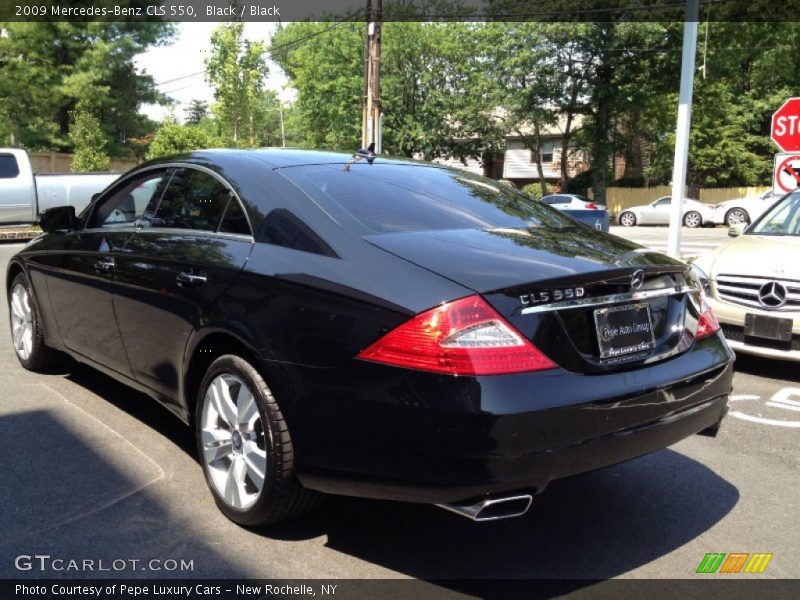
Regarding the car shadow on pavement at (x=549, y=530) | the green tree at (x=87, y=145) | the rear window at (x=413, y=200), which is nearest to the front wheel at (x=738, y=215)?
the green tree at (x=87, y=145)

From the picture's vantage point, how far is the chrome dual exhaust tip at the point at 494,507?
262 centimetres

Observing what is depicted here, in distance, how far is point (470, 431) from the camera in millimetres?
→ 2557

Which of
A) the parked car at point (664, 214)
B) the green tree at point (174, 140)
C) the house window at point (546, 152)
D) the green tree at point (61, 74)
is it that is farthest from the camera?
the house window at point (546, 152)

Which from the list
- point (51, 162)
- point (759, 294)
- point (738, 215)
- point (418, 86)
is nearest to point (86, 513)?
point (759, 294)

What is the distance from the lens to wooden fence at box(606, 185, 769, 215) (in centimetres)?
3981

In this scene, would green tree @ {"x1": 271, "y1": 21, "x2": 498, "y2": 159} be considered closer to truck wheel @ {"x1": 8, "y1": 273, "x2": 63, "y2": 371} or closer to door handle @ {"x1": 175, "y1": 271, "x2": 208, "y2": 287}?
truck wheel @ {"x1": 8, "y1": 273, "x2": 63, "y2": 371}

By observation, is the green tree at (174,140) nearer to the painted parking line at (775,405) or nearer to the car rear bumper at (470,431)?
the painted parking line at (775,405)

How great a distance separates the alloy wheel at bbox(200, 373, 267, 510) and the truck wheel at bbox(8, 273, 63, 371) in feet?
8.64

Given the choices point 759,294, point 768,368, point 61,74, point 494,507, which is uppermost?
point 61,74

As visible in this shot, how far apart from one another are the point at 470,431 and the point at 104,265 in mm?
2751

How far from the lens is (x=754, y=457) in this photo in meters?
4.40

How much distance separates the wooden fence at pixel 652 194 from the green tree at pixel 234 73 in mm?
19376
